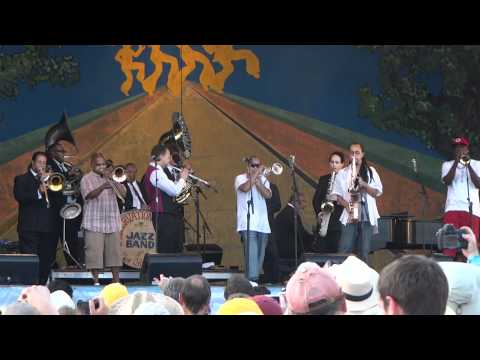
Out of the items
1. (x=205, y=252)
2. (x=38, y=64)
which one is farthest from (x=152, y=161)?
(x=38, y=64)

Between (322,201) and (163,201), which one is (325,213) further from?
(163,201)

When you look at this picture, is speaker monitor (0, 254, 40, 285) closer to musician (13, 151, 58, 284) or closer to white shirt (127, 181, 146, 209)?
musician (13, 151, 58, 284)

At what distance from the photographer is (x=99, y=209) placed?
10844 millimetres

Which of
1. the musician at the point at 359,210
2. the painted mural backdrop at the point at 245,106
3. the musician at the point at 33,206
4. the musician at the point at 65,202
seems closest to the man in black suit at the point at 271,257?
the musician at the point at 359,210

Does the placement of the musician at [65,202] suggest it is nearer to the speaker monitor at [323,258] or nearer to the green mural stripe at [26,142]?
the green mural stripe at [26,142]

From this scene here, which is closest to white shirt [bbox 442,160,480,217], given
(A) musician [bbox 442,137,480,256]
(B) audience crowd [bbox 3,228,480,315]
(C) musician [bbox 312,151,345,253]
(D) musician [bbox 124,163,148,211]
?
(A) musician [bbox 442,137,480,256]

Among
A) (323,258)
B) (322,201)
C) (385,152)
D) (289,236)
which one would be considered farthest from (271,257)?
(385,152)

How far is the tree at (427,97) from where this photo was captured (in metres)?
14.0

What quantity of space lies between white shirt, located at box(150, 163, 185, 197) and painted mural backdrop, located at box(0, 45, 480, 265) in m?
2.93

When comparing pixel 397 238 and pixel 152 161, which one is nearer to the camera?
pixel 152 161

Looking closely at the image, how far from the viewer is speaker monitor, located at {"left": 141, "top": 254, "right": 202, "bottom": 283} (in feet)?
32.5
